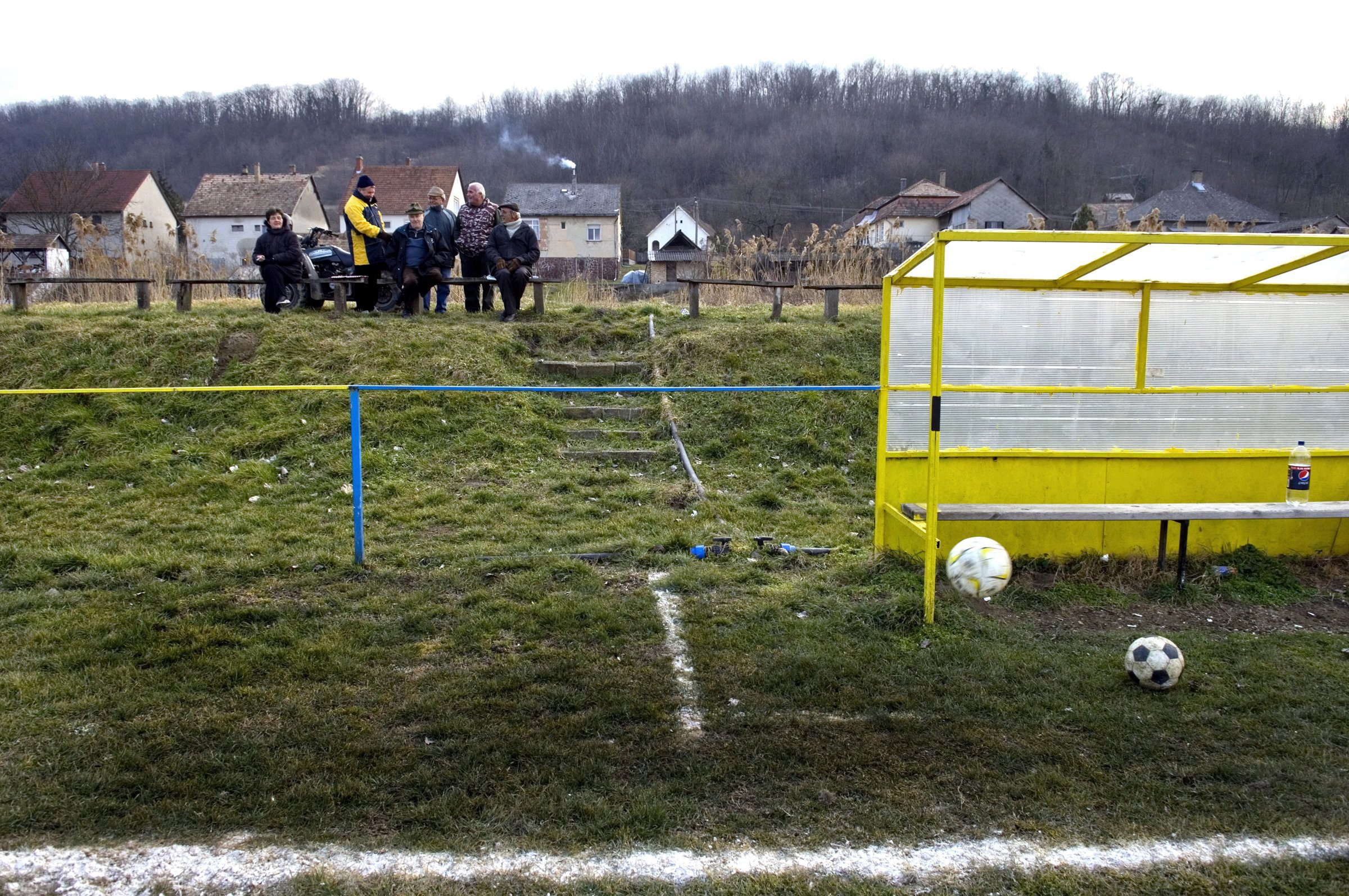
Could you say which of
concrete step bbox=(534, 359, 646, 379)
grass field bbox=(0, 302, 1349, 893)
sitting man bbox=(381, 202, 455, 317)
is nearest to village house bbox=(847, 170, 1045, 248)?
sitting man bbox=(381, 202, 455, 317)

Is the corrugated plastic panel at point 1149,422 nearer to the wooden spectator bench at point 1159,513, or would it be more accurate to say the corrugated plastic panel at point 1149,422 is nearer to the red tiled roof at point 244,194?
the wooden spectator bench at point 1159,513

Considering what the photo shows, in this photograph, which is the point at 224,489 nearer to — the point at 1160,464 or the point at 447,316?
the point at 447,316

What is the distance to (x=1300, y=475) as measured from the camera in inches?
275

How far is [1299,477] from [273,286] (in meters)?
13.0

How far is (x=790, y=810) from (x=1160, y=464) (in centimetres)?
503

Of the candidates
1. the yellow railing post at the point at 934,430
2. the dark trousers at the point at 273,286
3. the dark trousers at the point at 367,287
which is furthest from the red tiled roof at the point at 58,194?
the yellow railing post at the point at 934,430

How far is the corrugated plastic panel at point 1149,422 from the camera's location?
7043 millimetres

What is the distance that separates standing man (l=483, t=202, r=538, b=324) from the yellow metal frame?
8251mm

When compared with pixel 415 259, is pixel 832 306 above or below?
below

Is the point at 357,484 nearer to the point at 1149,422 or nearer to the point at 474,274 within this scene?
the point at 1149,422

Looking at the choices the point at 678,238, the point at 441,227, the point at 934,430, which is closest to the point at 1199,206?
the point at 678,238

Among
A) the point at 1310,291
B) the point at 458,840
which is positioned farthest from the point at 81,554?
the point at 1310,291

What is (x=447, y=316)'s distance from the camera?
45.3 feet

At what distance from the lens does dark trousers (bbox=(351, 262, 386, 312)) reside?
13781 mm
